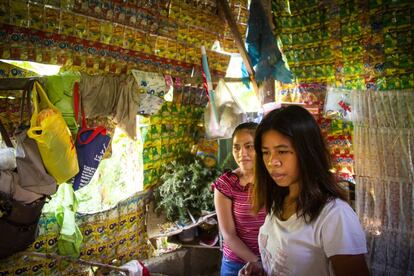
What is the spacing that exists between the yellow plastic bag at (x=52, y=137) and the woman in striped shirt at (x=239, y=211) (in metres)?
1.19

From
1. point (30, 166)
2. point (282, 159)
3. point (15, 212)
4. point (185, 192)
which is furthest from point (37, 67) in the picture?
point (282, 159)

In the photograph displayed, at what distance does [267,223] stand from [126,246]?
115 inches

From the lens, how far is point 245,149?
7.58 feet

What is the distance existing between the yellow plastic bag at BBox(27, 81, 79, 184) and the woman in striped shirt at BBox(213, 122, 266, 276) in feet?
3.91

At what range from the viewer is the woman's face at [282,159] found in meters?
1.36

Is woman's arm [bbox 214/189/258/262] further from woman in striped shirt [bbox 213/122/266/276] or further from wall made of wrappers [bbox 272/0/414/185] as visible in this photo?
wall made of wrappers [bbox 272/0/414/185]

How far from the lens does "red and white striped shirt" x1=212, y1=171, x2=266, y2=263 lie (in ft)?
7.25

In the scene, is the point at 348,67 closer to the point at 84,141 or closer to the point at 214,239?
the point at 214,239

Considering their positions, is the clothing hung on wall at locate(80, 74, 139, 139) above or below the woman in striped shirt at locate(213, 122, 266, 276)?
above

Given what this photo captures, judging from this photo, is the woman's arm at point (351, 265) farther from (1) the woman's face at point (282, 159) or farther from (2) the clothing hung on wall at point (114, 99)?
(2) the clothing hung on wall at point (114, 99)

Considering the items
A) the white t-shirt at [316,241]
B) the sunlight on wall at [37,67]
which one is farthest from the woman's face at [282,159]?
the sunlight on wall at [37,67]

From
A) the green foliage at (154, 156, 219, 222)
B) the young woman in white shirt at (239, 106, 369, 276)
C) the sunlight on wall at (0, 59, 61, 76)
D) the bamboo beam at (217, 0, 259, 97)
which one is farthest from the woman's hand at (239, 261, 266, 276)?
the bamboo beam at (217, 0, 259, 97)

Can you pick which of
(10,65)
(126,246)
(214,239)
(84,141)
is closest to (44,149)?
(84,141)

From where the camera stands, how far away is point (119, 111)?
336 centimetres
